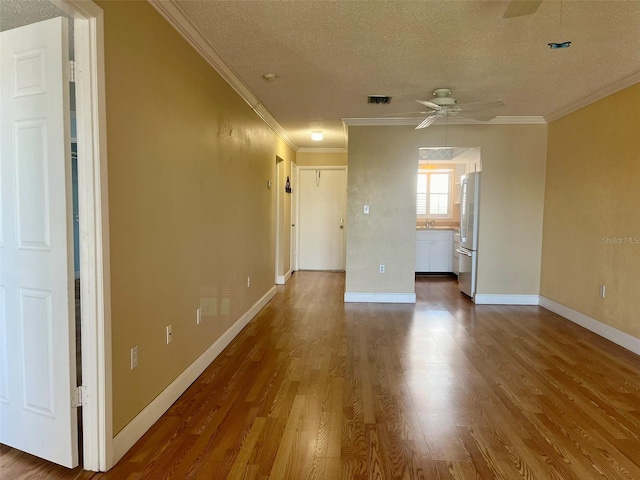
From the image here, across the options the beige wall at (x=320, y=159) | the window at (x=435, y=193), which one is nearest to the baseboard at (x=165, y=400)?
the beige wall at (x=320, y=159)

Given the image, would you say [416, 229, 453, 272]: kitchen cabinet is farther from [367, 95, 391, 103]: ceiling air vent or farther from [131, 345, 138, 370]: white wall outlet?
[131, 345, 138, 370]: white wall outlet

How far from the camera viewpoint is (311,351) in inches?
129

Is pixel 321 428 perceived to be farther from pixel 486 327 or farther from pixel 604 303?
pixel 604 303

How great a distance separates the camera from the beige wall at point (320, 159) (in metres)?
7.41

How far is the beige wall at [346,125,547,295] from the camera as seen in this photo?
16.1ft

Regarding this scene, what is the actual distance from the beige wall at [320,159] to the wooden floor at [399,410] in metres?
4.17

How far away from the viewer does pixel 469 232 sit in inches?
209

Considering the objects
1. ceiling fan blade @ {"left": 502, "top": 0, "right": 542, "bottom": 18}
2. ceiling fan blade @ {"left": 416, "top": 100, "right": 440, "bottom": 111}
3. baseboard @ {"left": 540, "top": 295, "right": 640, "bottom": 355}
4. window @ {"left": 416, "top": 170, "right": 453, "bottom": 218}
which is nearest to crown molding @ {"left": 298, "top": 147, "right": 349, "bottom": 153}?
window @ {"left": 416, "top": 170, "right": 453, "bottom": 218}

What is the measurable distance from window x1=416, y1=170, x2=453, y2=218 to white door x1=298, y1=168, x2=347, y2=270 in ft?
5.56

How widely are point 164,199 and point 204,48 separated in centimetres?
121

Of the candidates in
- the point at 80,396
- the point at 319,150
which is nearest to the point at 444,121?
the point at 319,150

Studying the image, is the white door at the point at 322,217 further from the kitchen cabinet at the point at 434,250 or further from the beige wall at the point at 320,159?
the kitchen cabinet at the point at 434,250

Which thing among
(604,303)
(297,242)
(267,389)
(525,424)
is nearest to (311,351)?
(267,389)

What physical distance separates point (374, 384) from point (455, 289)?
3718 millimetres
